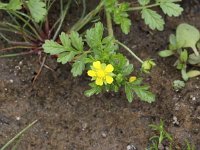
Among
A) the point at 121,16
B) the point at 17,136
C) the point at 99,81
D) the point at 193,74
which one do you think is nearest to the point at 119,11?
the point at 121,16

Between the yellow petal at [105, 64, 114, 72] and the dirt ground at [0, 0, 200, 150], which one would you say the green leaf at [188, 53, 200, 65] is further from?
the yellow petal at [105, 64, 114, 72]

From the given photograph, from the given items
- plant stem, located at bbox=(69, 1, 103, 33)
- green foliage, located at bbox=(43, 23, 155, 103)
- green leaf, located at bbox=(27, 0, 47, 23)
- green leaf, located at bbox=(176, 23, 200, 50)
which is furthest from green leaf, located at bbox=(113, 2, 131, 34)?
green leaf, located at bbox=(176, 23, 200, 50)

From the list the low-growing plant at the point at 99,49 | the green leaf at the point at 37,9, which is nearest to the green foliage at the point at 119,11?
the low-growing plant at the point at 99,49

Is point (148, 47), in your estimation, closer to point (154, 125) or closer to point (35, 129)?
point (154, 125)

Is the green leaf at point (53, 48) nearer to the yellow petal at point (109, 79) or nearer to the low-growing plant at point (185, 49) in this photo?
the yellow petal at point (109, 79)

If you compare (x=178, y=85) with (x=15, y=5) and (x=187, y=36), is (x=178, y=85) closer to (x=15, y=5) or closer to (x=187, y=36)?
(x=187, y=36)

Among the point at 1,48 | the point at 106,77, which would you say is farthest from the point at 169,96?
the point at 1,48
